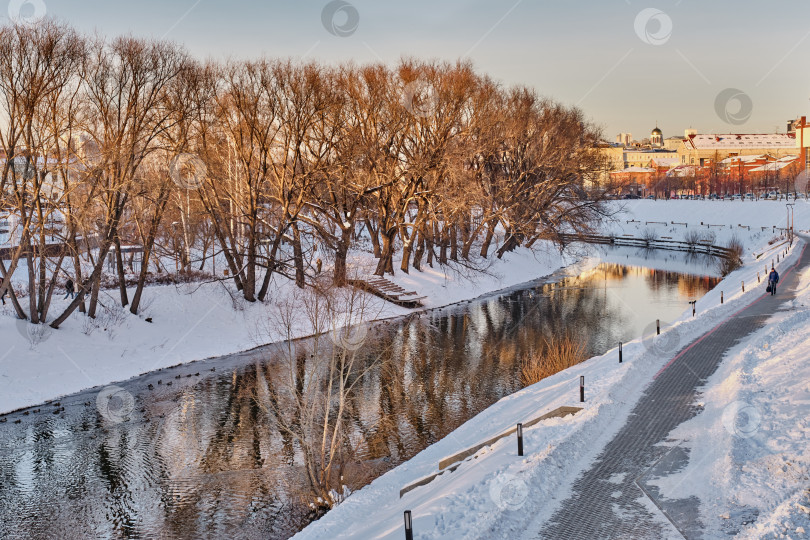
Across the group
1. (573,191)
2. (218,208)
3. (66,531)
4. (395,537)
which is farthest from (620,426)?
(573,191)

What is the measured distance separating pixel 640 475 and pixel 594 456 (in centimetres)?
128

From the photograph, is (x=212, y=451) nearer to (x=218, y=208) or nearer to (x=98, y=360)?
(x=98, y=360)

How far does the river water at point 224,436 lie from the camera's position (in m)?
14.4

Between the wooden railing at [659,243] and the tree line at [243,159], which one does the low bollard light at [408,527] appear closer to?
the tree line at [243,159]

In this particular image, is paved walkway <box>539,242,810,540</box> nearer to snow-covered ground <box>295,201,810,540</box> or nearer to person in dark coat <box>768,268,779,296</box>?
snow-covered ground <box>295,201,810,540</box>

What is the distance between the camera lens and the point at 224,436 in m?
19.1

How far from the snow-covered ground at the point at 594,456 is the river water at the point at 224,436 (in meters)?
1.56

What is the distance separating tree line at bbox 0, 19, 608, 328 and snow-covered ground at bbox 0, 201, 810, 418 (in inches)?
39.8

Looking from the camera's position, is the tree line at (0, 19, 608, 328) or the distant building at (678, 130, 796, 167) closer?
the tree line at (0, 19, 608, 328)

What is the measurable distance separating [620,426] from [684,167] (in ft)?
567

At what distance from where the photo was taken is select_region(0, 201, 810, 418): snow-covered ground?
946 inches

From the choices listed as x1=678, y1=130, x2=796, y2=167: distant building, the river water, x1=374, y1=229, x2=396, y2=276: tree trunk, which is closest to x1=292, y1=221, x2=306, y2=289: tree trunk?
x1=374, y1=229, x2=396, y2=276: tree trunk

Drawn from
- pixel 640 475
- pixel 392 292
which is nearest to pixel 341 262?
pixel 392 292

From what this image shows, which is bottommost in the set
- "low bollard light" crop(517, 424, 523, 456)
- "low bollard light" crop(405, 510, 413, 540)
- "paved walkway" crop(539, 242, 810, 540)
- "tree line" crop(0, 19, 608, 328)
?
"paved walkway" crop(539, 242, 810, 540)
